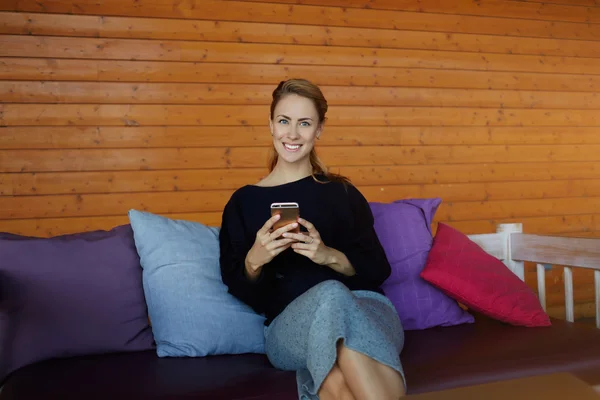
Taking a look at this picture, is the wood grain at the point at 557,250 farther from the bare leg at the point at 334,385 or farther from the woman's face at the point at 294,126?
the bare leg at the point at 334,385

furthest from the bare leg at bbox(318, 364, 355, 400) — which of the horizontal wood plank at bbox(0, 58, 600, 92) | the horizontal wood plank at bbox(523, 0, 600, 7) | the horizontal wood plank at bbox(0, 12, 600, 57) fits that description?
the horizontal wood plank at bbox(523, 0, 600, 7)

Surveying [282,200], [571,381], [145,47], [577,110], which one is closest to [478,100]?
[577,110]

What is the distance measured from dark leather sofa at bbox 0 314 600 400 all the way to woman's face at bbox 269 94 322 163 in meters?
0.65

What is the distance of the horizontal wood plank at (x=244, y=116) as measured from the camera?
3322mm

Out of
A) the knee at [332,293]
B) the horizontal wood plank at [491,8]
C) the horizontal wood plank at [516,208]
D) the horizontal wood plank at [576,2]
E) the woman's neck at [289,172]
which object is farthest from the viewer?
the horizontal wood plank at [576,2]

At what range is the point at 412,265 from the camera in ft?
7.34

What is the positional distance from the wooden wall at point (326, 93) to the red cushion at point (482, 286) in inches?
65.3

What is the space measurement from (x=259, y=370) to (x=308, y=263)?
35 cm

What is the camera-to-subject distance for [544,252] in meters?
2.39

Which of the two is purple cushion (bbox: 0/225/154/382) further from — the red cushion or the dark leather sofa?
the red cushion

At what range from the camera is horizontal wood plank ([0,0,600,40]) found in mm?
3344

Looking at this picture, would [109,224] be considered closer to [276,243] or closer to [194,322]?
[194,322]

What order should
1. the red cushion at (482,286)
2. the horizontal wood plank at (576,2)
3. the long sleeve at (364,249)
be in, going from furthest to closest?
the horizontal wood plank at (576,2), the red cushion at (482,286), the long sleeve at (364,249)

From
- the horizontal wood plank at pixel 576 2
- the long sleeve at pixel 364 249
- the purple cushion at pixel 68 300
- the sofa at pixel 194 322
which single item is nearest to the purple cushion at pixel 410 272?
the sofa at pixel 194 322
